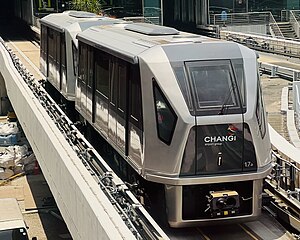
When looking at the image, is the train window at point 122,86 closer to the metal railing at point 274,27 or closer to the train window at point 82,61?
the train window at point 82,61

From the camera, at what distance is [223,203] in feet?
33.7

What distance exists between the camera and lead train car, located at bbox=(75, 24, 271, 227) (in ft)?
33.8

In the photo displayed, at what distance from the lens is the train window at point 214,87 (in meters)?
10.4

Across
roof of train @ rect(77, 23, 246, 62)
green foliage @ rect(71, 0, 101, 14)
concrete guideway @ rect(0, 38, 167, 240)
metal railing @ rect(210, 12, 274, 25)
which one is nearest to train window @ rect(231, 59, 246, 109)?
roof of train @ rect(77, 23, 246, 62)

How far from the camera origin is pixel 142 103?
1085 cm

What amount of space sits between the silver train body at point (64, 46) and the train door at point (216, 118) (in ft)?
26.9

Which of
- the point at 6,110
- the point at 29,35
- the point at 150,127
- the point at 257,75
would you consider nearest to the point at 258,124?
the point at 257,75

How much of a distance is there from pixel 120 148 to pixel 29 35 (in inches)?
1523

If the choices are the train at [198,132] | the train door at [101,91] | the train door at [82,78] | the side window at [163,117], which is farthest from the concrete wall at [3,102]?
the side window at [163,117]

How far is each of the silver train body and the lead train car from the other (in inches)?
310

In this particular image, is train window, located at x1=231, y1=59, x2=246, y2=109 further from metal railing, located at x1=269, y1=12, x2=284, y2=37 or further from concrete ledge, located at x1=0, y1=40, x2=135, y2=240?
metal railing, located at x1=269, y1=12, x2=284, y2=37

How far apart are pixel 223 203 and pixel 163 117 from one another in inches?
61.7

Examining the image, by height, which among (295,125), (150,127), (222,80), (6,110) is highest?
(222,80)

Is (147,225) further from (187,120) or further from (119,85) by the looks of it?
(119,85)
